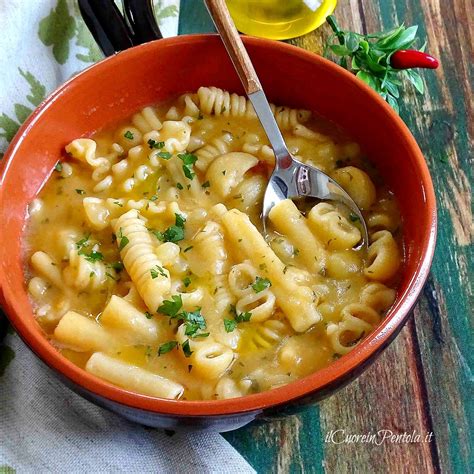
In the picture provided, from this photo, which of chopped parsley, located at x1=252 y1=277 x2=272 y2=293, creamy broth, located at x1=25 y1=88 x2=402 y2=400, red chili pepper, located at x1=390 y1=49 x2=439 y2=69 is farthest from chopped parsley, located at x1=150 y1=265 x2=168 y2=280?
red chili pepper, located at x1=390 y1=49 x2=439 y2=69

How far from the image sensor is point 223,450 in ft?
6.95

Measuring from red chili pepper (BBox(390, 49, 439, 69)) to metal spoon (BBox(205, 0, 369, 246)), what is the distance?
58 centimetres

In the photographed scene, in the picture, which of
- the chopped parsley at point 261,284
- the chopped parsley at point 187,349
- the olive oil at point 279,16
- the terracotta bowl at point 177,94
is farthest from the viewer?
the olive oil at point 279,16

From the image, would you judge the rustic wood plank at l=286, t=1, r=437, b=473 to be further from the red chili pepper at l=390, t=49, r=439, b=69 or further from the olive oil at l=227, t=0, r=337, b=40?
the olive oil at l=227, t=0, r=337, b=40

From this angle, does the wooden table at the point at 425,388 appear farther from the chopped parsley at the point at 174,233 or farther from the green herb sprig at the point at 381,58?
the chopped parsley at the point at 174,233

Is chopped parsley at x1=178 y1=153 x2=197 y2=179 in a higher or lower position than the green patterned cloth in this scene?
lower

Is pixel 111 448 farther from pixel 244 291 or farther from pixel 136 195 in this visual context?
pixel 136 195

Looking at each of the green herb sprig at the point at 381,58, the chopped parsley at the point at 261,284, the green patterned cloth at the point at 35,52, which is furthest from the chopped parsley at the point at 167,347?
the green herb sprig at the point at 381,58

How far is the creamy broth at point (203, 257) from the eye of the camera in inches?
79.2

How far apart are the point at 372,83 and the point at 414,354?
0.91m

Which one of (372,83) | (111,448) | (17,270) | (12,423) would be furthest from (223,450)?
(372,83)

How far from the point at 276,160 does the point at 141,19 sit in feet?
1.93

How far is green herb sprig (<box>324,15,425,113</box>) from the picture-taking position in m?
2.68

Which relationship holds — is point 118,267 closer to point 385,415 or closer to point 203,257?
point 203,257
